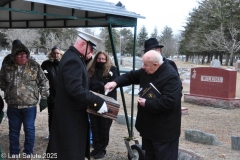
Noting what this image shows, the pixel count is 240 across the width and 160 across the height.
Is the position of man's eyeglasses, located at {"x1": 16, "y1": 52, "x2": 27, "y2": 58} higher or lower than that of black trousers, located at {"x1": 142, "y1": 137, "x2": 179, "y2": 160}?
higher

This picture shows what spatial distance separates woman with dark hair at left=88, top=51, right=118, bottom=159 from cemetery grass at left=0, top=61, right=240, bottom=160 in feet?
0.75

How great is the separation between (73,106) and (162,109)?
96cm

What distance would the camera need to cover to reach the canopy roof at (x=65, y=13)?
172 inches

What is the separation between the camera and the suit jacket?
3.63 metres

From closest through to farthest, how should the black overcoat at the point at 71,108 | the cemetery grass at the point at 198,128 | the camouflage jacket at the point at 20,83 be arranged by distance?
the black overcoat at the point at 71,108 → the camouflage jacket at the point at 20,83 → the cemetery grass at the point at 198,128

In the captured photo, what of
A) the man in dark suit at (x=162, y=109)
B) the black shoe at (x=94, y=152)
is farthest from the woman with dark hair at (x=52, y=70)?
the man in dark suit at (x=162, y=109)

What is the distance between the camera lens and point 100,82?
5195mm

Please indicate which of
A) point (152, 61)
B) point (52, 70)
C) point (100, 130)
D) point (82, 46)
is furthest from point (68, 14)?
point (152, 61)

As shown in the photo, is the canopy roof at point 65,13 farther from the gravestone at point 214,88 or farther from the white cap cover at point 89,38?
the gravestone at point 214,88

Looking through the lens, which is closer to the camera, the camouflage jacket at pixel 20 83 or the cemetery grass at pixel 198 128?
the camouflage jacket at pixel 20 83

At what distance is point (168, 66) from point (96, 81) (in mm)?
1659

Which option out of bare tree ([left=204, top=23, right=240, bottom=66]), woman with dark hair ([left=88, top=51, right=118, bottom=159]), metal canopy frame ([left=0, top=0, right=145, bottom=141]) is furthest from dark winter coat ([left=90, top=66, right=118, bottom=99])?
bare tree ([left=204, top=23, right=240, bottom=66])

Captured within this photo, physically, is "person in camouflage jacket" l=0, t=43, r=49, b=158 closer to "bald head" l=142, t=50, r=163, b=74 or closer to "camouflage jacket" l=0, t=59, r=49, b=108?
"camouflage jacket" l=0, t=59, r=49, b=108

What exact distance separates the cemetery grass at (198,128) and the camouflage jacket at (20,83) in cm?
124
